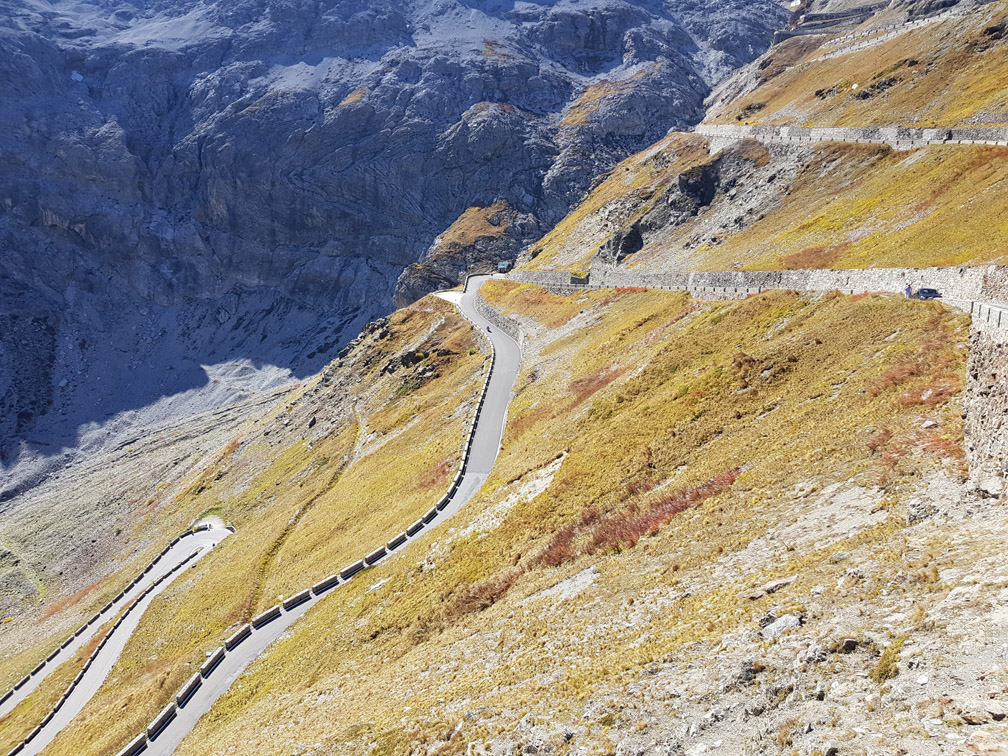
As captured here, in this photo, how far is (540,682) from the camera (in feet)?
50.4

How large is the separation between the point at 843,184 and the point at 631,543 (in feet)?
206

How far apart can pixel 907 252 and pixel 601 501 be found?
2855 cm

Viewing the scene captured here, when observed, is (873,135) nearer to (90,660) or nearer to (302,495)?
(302,495)

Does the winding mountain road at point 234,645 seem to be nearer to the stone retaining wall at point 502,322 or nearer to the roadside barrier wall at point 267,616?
the roadside barrier wall at point 267,616

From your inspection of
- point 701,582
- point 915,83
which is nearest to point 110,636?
point 701,582

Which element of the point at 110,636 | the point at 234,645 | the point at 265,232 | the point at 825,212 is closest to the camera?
the point at 234,645

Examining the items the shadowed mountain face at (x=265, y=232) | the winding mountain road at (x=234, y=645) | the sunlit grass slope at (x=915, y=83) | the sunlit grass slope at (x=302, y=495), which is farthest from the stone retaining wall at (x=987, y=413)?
the shadowed mountain face at (x=265, y=232)

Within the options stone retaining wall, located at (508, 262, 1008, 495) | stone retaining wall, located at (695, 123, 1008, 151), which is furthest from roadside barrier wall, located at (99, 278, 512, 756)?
stone retaining wall, located at (695, 123, 1008, 151)

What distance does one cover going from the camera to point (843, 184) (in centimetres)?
6531

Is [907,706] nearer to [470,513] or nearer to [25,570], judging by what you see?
[470,513]

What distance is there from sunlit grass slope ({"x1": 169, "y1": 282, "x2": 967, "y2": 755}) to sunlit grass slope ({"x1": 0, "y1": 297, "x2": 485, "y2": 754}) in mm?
9188

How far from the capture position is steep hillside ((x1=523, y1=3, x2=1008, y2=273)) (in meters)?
41.5

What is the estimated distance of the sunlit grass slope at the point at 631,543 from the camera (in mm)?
14539

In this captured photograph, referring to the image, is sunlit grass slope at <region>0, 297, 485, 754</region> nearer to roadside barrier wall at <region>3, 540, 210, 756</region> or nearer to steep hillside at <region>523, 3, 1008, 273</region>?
roadside barrier wall at <region>3, 540, 210, 756</region>
